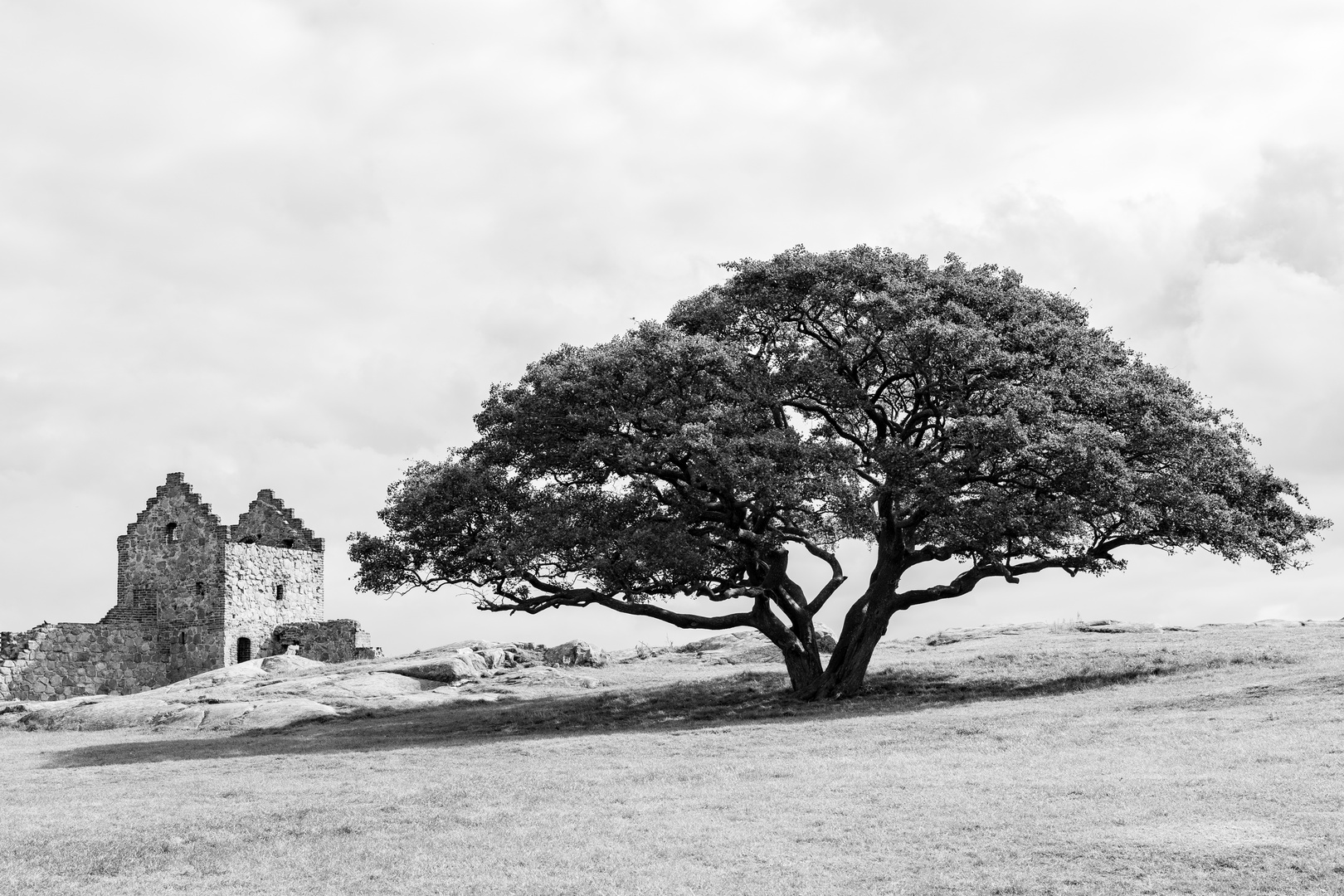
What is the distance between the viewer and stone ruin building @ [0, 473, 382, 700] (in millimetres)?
50375

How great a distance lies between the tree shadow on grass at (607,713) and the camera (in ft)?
95.7

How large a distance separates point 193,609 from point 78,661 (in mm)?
5585

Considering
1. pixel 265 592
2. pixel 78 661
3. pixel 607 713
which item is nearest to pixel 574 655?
pixel 607 713

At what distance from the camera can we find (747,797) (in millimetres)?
19250

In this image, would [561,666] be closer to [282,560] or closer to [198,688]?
[198,688]

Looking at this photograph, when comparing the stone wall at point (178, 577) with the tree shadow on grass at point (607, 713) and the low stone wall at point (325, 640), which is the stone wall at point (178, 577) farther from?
the tree shadow on grass at point (607, 713)

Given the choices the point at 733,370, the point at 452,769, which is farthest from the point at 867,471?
the point at 452,769

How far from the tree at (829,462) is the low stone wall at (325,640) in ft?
64.1

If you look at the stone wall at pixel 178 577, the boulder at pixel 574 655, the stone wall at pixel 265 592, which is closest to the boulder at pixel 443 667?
the boulder at pixel 574 655

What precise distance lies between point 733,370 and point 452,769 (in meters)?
12.4

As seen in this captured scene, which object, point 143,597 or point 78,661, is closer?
point 78,661

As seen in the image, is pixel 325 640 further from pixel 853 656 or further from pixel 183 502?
pixel 853 656

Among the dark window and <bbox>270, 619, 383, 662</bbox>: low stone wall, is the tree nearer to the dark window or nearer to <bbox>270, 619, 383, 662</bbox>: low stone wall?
<bbox>270, 619, 383, 662</bbox>: low stone wall

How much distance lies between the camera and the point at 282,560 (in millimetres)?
56469
